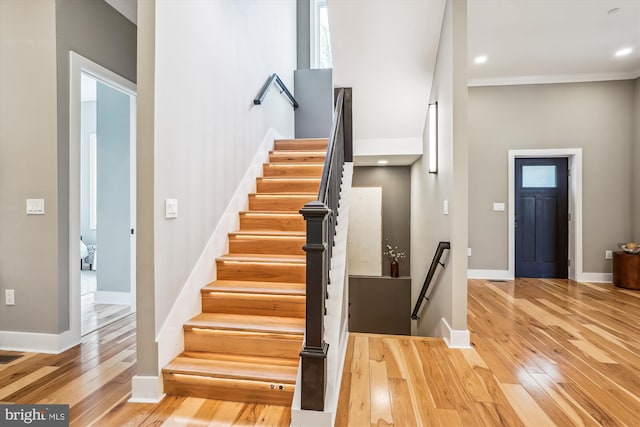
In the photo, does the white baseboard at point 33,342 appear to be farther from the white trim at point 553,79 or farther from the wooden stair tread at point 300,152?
the white trim at point 553,79

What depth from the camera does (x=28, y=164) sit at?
2.66 m

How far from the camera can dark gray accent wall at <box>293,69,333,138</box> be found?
18.1ft

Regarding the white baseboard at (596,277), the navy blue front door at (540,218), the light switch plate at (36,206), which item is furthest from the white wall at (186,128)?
the white baseboard at (596,277)

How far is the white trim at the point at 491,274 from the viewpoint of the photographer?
525cm

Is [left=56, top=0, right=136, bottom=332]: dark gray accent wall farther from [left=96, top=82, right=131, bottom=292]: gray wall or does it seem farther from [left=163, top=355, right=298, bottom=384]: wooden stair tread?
[left=163, top=355, right=298, bottom=384]: wooden stair tread

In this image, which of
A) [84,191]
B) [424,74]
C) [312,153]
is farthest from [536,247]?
[84,191]

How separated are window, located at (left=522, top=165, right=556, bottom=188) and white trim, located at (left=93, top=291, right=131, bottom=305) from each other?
6.14m

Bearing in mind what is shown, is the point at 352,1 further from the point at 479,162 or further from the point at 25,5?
the point at 479,162

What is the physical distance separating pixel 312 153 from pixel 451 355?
265 cm

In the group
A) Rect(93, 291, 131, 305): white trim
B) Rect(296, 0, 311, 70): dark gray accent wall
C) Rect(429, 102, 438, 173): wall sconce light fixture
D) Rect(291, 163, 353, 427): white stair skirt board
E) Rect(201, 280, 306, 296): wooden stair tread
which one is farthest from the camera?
Rect(296, 0, 311, 70): dark gray accent wall

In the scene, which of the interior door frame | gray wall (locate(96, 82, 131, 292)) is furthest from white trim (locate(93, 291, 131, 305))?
the interior door frame

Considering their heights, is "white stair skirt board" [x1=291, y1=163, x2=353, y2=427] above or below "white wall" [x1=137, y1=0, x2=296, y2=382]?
below

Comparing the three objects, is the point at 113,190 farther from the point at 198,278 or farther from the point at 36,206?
the point at 198,278

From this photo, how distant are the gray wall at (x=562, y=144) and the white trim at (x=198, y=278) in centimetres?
377
